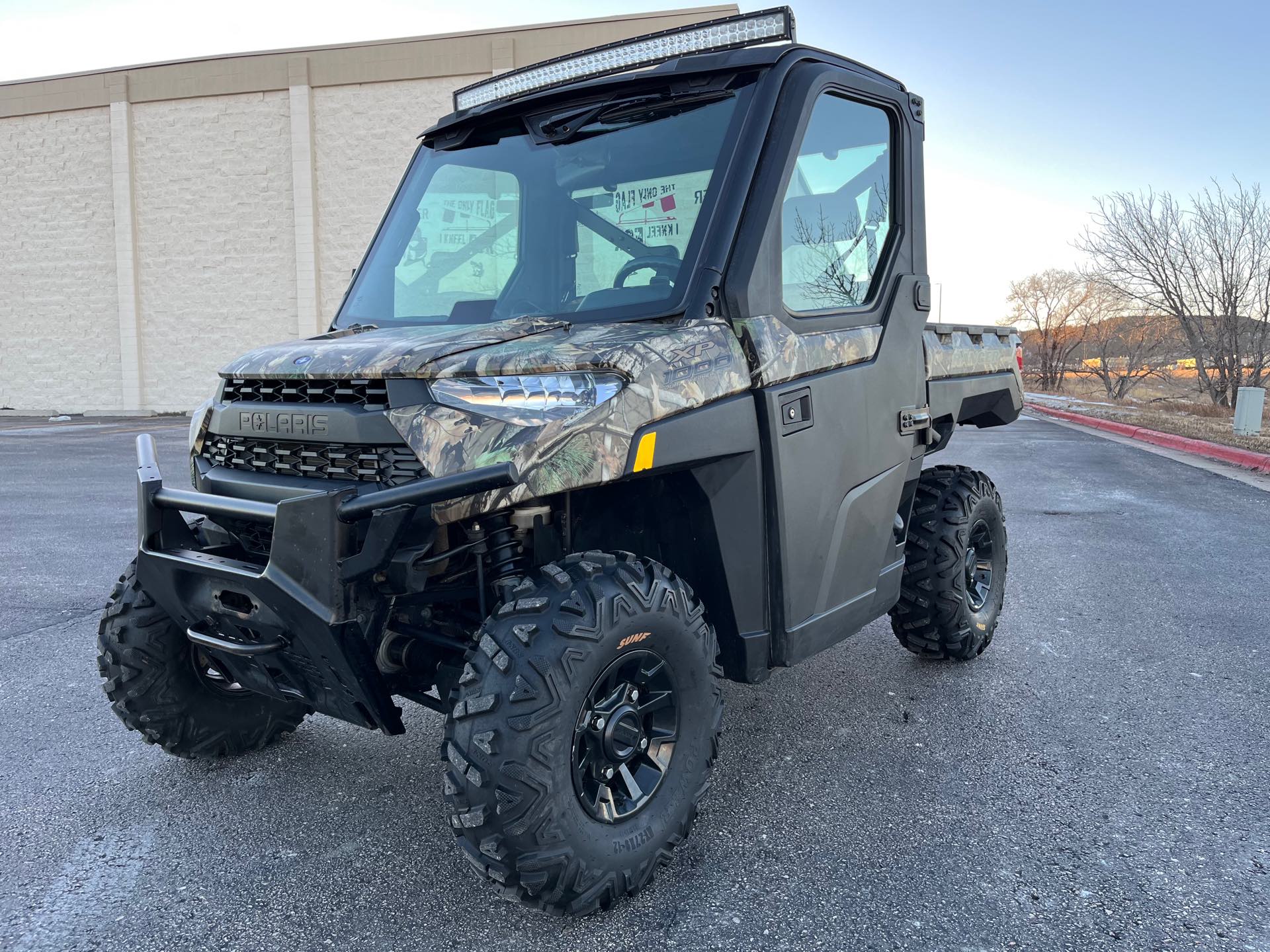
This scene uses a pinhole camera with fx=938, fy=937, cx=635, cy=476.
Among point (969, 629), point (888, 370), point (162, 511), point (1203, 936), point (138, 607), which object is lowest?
point (1203, 936)

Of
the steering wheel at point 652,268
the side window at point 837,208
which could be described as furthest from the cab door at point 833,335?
the steering wheel at point 652,268

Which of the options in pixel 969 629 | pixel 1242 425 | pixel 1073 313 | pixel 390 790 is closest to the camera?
pixel 390 790

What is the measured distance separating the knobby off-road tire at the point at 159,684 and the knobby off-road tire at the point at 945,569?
2705 mm

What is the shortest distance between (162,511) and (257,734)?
1.17m

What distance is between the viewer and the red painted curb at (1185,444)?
491 inches

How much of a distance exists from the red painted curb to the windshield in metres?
11.7

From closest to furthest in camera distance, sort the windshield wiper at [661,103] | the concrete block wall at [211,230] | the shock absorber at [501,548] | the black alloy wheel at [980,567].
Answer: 1. the shock absorber at [501,548]
2. the windshield wiper at [661,103]
3. the black alloy wheel at [980,567]
4. the concrete block wall at [211,230]

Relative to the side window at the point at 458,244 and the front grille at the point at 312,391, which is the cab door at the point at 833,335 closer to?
the side window at the point at 458,244

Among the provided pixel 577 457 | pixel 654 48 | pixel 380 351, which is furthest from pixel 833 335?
pixel 380 351

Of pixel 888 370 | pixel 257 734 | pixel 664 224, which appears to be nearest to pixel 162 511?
pixel 257 734

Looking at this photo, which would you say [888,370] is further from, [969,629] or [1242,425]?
[1242,425]

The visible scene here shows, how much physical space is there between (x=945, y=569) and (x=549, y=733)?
8.45 feet

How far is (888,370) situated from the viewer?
11.4ft

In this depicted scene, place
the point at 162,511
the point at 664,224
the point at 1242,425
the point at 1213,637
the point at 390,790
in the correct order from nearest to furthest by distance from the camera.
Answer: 1. the point at 162,511
2. the point at 664,224
3. the point at 390,790
4. the point at 1213,637
5. the point at 1242,425
